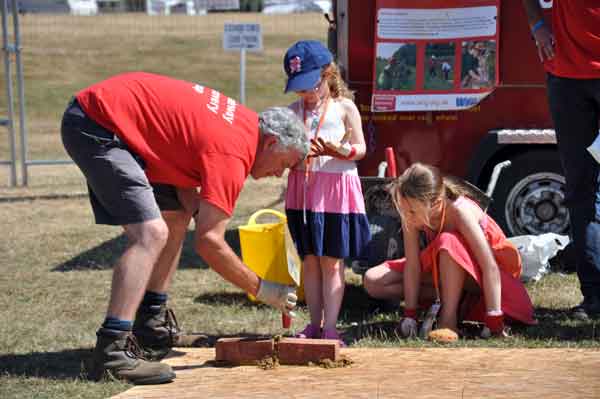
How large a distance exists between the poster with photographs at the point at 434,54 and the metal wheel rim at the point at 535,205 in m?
0.68

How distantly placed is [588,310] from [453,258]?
938mm

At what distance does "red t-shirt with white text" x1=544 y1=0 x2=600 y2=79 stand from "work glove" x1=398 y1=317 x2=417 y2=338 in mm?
1502

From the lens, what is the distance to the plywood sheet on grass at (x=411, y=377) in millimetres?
3693

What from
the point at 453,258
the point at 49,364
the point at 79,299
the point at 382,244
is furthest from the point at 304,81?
the point at 79,299

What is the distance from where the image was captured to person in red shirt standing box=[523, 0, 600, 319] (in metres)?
4.89

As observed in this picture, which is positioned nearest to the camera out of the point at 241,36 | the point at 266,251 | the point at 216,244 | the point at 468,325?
the point at 216,244

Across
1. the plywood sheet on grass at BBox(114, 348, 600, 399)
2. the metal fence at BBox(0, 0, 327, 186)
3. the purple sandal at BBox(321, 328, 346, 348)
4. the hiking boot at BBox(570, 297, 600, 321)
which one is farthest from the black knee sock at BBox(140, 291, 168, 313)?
the metal fence at BBox(0, 0, 327, 186)

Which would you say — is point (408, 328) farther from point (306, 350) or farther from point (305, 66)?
point (305, 66)

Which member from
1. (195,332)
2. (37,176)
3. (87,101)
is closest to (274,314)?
(195,332)

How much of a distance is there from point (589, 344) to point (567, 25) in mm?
1634

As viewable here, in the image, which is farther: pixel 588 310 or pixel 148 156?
pixel 588 310

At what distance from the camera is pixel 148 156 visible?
4039 millimetres

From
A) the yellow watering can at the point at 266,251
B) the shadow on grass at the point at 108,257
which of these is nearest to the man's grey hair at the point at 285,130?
the yellow watering can at the point at 266,251

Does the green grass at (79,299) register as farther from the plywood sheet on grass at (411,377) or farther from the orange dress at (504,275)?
the plywood sheet on grass at (411,377)
